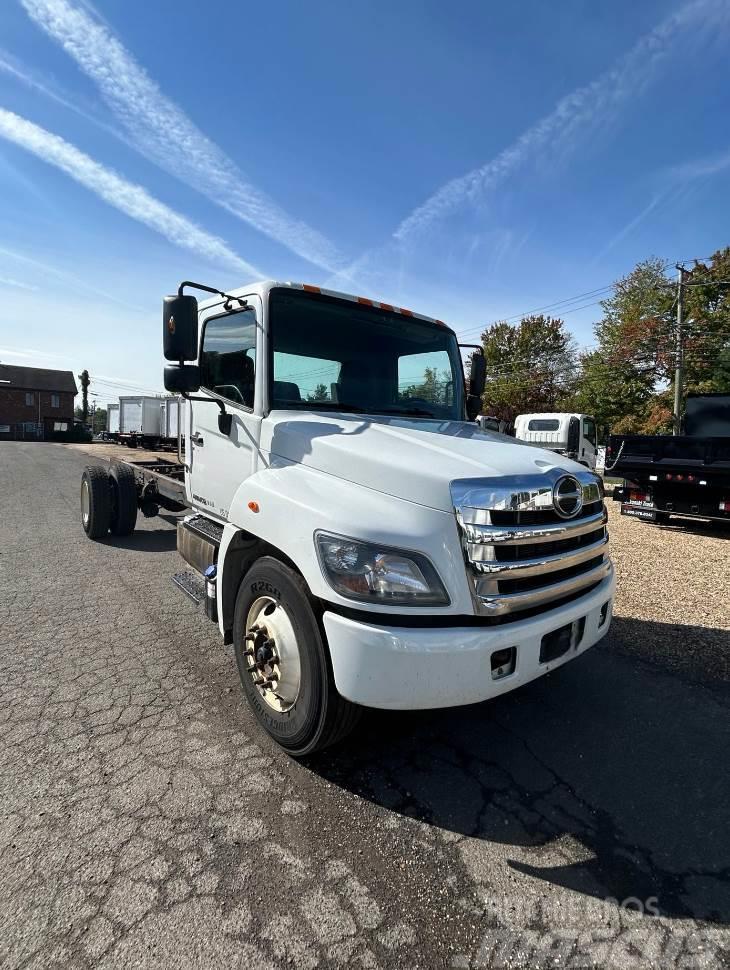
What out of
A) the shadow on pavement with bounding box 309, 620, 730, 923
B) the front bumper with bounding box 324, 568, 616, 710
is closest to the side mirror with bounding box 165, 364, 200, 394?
the front bumper with bounding box 324, 568, 616, 710

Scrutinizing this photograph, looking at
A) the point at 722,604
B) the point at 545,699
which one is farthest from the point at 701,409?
the point at 545,699

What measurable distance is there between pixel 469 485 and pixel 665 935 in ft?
5.61

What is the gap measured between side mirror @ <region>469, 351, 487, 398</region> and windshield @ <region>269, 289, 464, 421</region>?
0.50 feet

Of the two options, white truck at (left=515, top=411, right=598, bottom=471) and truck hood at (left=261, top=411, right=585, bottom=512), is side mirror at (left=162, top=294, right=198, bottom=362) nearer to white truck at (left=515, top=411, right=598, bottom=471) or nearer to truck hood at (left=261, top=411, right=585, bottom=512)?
truck hood at (left=261, top=411, right=585, bottom=512)

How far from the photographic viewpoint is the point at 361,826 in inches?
85.2

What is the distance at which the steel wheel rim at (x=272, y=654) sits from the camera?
8.08 feet

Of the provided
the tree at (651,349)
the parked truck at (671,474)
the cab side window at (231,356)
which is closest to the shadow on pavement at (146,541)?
the cab side window at (231,356)

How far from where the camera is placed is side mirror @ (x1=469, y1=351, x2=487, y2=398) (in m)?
4.14

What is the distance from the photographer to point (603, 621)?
2.83 m

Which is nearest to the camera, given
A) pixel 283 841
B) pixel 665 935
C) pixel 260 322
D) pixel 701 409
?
pixel 665 935

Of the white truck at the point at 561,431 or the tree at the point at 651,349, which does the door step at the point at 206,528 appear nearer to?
the white truck at the point at 561,431

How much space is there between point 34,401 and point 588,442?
63.1 m

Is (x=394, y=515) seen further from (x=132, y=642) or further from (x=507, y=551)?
(x=132, y=642)

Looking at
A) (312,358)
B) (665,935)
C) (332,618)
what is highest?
(312,358)
